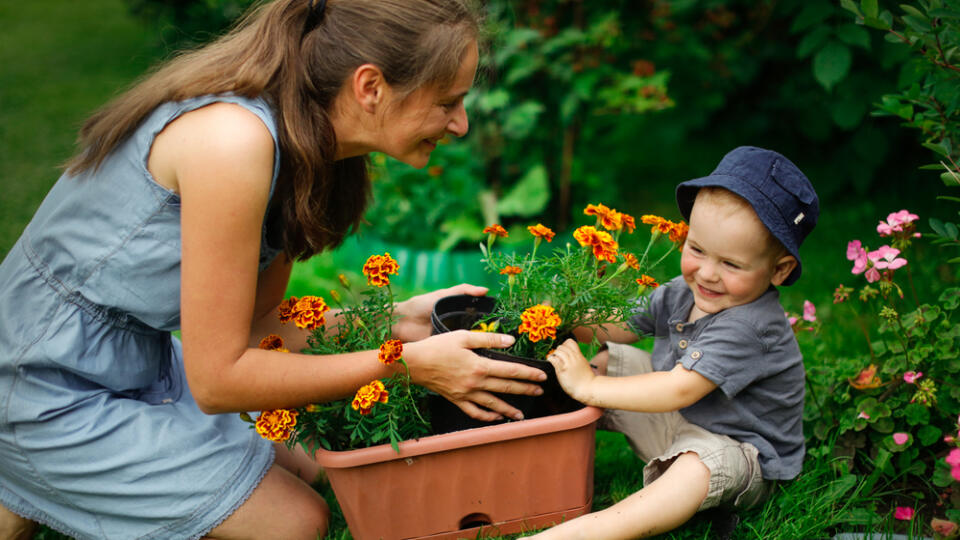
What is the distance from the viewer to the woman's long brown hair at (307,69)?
5.53 feet

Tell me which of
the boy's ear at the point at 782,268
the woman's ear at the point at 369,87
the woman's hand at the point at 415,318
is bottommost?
the woman's hand at the point at 415,318

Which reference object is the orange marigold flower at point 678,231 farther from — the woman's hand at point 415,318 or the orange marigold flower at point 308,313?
the orange marigold flower at point 308,313

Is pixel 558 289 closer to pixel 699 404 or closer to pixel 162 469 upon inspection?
pixel 699 404

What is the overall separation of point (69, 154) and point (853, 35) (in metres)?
4.20

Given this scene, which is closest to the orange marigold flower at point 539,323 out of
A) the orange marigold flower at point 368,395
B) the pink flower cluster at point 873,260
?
the orange marigold flower at point 368,395

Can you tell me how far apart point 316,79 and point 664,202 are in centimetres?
285

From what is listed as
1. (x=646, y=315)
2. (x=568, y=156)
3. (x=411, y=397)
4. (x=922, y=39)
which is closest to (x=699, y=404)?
(x=646, y=315)

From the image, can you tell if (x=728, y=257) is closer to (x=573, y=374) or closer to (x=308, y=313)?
(x=573, y=374)

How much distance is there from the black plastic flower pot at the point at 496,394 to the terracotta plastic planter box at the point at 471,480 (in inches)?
2.4

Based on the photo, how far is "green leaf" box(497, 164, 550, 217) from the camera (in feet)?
12.1

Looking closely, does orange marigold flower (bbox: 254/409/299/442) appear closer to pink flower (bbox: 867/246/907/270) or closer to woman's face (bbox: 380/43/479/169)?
woman's face (bbox: 380/43/479/169)

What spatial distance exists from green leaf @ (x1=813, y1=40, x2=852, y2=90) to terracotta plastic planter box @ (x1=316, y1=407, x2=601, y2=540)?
1847mm

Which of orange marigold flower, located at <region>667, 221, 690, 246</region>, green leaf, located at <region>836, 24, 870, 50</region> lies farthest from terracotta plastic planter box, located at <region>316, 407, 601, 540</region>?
green leaf, located at <region>836, 24, 870, 50</region>

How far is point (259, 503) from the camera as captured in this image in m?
1.86
